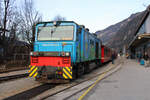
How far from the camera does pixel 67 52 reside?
8055mm

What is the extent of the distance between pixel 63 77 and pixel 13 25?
77.4ft

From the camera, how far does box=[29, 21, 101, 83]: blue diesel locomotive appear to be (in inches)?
321

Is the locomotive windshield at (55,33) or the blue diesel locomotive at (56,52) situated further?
the locomotive windshield at (55,33)

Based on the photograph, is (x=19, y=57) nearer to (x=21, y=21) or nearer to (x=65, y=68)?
(x=21, y=21)

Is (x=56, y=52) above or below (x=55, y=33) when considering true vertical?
below

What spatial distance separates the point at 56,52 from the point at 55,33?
4.37 feet

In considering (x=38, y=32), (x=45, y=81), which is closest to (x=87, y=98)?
(x=45, y=81)

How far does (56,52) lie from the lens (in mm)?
8250

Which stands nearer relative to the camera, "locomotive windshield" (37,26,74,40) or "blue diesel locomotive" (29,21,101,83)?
"blue diesel locomotive" (29,21,101,83)

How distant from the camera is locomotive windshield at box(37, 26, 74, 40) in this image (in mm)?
8881

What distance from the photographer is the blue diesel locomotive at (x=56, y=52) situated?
8156 mm

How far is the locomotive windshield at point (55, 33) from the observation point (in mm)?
8881

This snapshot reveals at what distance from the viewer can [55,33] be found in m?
9.04

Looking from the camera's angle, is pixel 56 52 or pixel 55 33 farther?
pixel 55 33
